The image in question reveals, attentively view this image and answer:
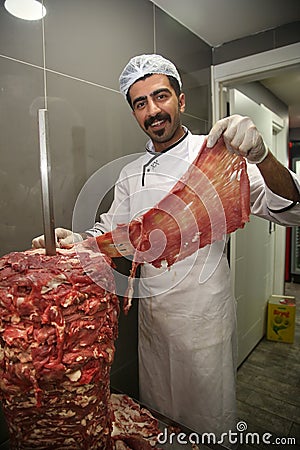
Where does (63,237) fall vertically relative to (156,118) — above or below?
below

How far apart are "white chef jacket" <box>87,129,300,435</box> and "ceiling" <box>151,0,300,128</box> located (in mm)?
375

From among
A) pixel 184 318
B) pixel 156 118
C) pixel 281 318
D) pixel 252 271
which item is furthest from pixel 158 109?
pixel 281 318

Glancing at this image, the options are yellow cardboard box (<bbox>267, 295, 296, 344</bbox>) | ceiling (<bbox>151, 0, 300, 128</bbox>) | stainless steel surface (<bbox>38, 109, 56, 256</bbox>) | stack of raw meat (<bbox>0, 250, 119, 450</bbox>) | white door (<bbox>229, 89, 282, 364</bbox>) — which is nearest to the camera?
stack of raw meat (<bbox>0, 250, 119, 450</bbox>)

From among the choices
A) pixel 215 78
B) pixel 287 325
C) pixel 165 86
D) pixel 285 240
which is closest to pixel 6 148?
pixel 165 86

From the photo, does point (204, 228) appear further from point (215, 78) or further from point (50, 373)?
point (215, 78)

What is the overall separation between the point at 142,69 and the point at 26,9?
31 centimetres

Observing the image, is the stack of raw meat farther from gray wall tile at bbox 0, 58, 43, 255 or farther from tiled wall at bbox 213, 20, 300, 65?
tiled wall at bbox 213, 20, 300, 65

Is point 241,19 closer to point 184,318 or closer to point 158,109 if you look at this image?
point 158,109

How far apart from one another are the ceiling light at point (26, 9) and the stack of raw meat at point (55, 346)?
59 centimetres

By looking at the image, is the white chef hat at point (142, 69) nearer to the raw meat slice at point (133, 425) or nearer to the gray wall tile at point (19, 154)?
the gray wall tile at point (19, 154)

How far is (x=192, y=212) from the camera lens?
0.61 meters

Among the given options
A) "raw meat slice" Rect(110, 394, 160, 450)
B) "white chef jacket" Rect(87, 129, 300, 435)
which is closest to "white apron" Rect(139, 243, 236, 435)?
"white chef jacket" Rect(87, 129, 300, 435)

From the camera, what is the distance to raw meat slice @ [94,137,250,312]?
0.59 m

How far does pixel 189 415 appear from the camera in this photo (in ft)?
3.15
